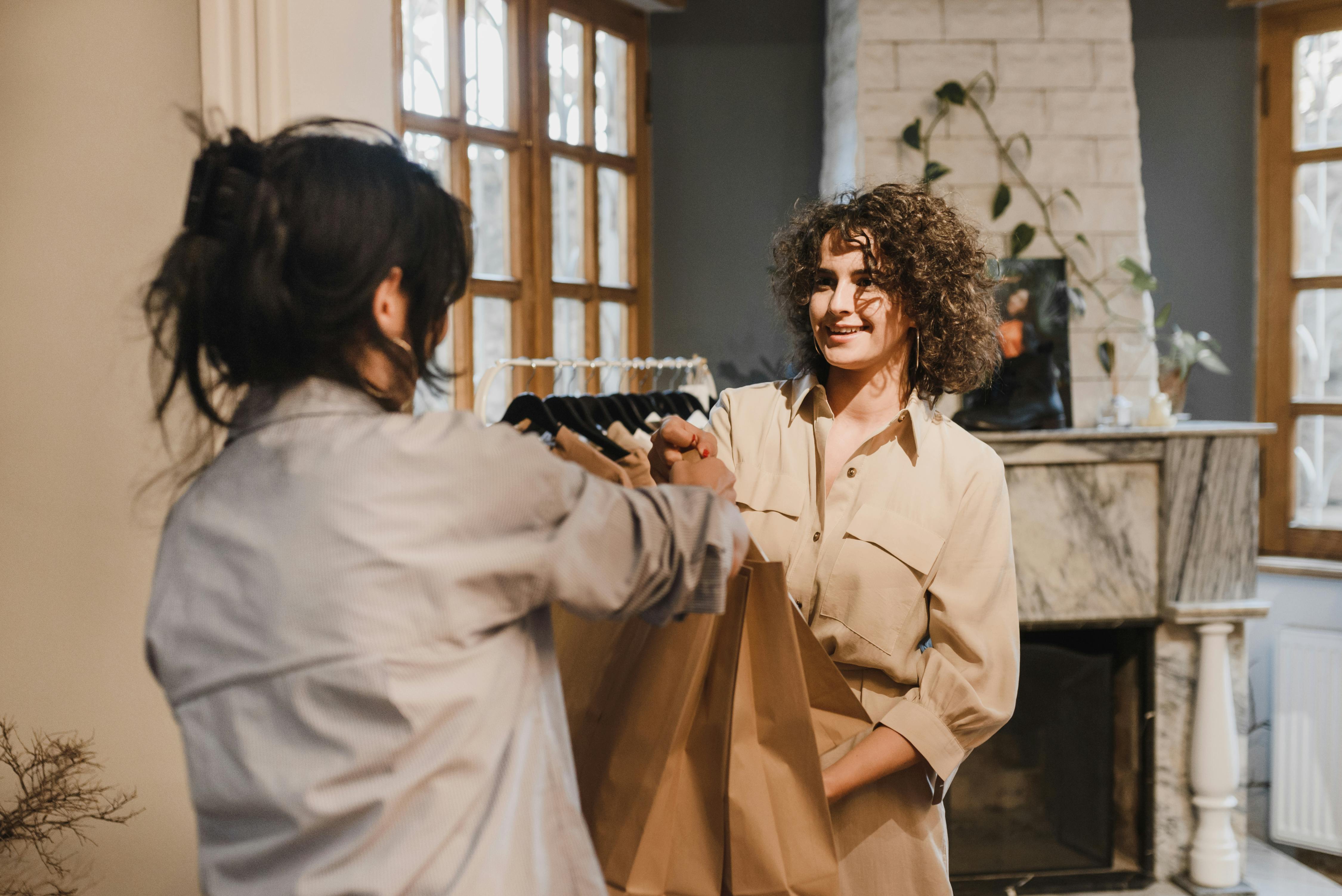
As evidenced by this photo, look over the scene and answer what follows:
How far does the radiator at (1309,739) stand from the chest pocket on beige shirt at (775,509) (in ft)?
9.04

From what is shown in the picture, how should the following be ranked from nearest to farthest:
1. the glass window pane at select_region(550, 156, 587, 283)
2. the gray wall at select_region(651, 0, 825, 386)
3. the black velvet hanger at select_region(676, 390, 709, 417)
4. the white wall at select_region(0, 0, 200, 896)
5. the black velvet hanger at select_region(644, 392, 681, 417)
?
the white wall at select_region(0, 0, 200, 896), the black velvet hanger at select_region(644, 392, 681, 417), the black velvet hanger at select_region(676, 390, 709, 417), the glass window pane at select_region(550, 156, 587, 283), the gray wall at select_region(651, 0, 825, 386)

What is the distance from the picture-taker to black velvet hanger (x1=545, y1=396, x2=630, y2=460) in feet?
4.94

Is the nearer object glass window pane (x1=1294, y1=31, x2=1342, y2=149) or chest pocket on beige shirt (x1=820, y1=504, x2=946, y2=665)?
chest pocket on beige shirt (x1=820, y1=504, x2=946, y2=665)

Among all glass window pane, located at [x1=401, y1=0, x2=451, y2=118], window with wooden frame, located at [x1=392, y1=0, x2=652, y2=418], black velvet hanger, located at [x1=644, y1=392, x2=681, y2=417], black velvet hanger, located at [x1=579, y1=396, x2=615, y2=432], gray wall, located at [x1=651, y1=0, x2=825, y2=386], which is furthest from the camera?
gray wall, located at [x1=651, y1=0, x2=825, y2=386]

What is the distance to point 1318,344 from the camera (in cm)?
373

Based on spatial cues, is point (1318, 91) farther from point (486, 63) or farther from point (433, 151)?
point (433, 151)

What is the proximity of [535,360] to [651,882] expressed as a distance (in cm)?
98

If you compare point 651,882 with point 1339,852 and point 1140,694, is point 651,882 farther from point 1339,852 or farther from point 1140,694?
point 1339,852

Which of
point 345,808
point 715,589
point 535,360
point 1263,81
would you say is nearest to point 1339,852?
point 1263,81

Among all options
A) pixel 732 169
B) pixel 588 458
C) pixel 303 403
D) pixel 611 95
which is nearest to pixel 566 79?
pixel 611 95

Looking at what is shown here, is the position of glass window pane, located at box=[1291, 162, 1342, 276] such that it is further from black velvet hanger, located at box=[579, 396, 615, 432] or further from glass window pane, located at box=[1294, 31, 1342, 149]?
black velvet hanger, located at box=[579, 396, 615, 432]

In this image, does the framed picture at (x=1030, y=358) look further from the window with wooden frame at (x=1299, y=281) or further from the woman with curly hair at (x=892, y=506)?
the woman with curly hair at (x=892, y=506)

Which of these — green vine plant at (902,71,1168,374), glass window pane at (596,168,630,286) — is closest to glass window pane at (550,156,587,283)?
glass window pane at (596,168,630,286)

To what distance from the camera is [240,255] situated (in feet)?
2.52
